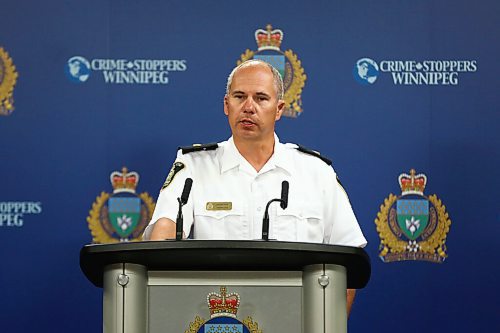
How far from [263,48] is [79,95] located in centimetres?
78

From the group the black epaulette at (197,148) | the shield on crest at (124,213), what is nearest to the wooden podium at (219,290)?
the black epaulette at (197,148)

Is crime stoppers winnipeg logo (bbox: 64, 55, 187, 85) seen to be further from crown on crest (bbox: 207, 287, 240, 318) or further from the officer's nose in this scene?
crown on crest (bbox: 207, 287, 240, 318)

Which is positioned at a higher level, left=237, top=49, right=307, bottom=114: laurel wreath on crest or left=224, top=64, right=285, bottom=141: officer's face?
left=237, top=49, right=307, bottom=114: laurel wreath on crest

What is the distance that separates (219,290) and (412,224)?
1.86 meters

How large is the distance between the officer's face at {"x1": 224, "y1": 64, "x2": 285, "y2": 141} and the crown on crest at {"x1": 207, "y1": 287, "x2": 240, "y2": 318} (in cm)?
108

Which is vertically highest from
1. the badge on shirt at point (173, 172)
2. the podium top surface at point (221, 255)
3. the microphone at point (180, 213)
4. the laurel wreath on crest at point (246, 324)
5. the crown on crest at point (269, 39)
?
the crown on crest at point (269, 39)

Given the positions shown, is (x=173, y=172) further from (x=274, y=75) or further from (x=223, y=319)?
(x=223, y=319)

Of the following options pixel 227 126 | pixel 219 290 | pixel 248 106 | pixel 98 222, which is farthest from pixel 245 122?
pixel 219 290

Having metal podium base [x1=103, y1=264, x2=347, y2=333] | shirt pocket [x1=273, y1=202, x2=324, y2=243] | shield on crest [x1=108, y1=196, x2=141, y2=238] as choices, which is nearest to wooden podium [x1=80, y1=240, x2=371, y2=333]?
metal podium base [x1=103, y1=264, x2=347, y2=333]

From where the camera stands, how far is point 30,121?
347 cm

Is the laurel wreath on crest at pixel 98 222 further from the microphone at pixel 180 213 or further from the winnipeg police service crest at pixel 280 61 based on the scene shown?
the microphone at pixel 180 213

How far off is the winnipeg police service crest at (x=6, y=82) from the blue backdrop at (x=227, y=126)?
2 centimetres

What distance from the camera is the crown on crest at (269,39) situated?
350cm

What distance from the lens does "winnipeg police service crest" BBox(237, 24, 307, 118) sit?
11.5 ft
